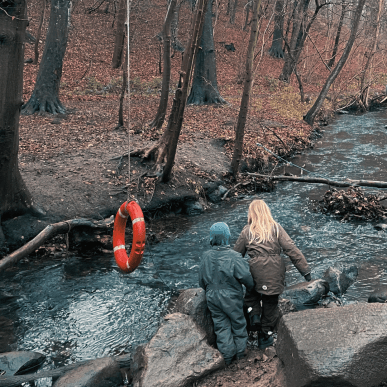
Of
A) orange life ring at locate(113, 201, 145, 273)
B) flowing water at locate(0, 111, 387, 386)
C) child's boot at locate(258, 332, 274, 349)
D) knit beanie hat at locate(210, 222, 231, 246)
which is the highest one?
knit beanie hat at locate(210, 222, 231, 246)

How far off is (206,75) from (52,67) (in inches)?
312

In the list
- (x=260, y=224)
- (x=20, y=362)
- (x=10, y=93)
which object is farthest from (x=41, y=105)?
(x=260, y=224)

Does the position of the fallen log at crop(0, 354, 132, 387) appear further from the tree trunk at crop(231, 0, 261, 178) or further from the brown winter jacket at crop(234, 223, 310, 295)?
the tree trunk at crop(231, 0, 261, 178)

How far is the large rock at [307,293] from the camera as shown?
233 inches

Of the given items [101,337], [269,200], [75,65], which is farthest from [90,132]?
→ [75,65]

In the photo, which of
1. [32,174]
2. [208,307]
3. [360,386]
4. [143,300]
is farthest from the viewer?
[32,174]

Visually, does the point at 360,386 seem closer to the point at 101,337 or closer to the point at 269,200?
the point at 101,337

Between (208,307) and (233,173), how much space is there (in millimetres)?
7365

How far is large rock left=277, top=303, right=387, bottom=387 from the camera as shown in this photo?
3428 mm

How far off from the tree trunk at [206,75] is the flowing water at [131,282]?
33.4ft

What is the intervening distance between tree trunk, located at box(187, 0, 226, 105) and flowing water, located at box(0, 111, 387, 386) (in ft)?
33.4

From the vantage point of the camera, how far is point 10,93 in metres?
7.11

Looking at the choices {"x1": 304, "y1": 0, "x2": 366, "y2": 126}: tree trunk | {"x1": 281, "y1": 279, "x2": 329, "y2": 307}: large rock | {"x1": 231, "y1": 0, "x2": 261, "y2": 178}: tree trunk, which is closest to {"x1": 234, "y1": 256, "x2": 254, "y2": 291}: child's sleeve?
{"x1": 281, "y1": 279, "x2": 329, "y2": 307}: large rock

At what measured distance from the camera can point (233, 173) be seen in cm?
1203
